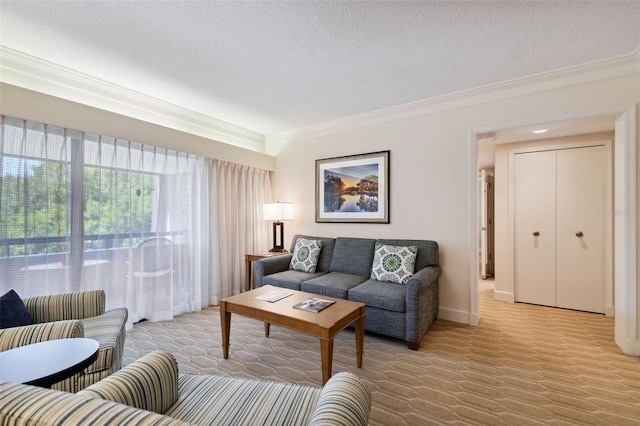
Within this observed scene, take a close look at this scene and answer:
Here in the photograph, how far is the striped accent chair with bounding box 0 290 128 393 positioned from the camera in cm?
149

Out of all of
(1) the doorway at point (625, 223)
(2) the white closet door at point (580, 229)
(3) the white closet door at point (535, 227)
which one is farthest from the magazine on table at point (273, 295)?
(2) the white closet door at point (580, 229)

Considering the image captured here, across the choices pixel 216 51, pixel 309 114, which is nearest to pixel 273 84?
pixel 216 51

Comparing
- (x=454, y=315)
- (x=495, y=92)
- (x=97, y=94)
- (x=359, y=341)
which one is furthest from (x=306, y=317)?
(x=97, y=94)

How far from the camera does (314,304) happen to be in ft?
7.50

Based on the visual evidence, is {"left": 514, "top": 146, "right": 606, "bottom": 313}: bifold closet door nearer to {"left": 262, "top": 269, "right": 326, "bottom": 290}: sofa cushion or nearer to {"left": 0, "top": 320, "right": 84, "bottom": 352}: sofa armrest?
{"left": 262, "top": 269, "right": 326, "bottom": 290}: sofa cushion

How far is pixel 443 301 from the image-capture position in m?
3.27

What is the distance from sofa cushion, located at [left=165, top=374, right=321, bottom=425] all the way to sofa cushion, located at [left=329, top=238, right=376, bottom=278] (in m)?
2.25

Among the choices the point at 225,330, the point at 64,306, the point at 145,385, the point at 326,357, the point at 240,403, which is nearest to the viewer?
the point at 145,385

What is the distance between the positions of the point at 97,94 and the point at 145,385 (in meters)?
3.11

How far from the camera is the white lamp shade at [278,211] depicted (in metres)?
4.19

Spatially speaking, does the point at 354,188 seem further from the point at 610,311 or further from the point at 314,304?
the point at 610,311

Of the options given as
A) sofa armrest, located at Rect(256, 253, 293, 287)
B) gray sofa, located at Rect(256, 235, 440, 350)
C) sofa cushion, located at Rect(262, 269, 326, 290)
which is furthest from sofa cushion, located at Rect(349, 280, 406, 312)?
sofa armrest, located at Rect(256, 253, 293, 287)

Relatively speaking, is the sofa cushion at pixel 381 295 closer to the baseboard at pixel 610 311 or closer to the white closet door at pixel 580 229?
the white closet door at pixel 580 229

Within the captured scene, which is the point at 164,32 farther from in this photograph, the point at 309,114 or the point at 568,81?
the point at 568,81
